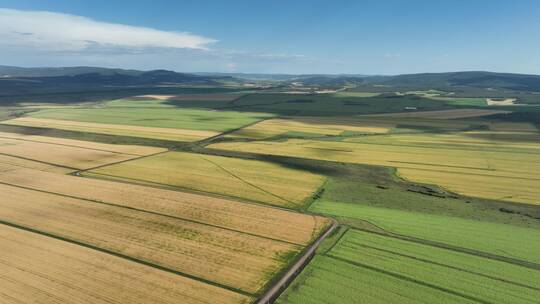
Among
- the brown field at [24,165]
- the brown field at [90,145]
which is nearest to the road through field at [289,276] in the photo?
the brown field at [24,165]

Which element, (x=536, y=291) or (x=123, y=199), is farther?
(x=123, y=199)

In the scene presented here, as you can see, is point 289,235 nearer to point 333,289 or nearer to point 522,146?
point 333,289

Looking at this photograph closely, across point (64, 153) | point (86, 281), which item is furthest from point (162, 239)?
point (64, 153)

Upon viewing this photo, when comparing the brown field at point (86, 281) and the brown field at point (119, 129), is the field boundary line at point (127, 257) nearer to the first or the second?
the brown field at point (86, 281)

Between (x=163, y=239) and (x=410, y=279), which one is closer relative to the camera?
(x=410, y=279)

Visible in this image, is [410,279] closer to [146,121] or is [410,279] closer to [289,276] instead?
[289,276]

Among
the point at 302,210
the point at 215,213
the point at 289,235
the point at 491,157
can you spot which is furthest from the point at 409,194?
the point at 491,157

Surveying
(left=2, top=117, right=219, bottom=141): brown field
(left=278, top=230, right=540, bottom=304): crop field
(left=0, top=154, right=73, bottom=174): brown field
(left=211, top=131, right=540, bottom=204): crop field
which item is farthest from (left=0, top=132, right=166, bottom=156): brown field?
(left=278, top=230, right=540, bottom=304): crop field
